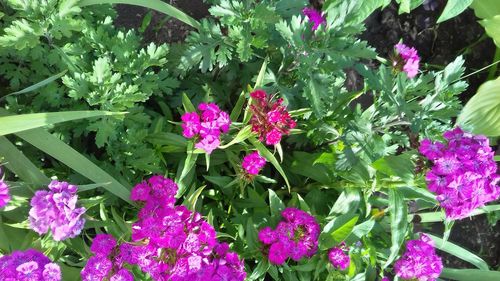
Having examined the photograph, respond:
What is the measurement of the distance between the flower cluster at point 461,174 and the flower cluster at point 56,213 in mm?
917

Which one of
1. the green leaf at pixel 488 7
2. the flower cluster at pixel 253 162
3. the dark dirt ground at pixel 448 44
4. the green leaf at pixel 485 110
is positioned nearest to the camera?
the flower cluster at pixel 253 162

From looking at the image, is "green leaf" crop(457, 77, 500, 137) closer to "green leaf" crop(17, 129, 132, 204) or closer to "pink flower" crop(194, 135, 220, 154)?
"pink flower" crop(194, 135, 220, 154)

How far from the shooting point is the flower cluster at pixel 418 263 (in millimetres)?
1421

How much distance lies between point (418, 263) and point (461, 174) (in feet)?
1.11

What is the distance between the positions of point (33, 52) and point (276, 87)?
716mm

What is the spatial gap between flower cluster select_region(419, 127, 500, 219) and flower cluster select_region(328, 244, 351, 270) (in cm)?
32

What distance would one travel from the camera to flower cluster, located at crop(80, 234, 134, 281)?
3.58ft

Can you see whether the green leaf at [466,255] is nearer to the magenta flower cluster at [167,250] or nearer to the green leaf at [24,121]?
the magenta flower cluster at [167,250]

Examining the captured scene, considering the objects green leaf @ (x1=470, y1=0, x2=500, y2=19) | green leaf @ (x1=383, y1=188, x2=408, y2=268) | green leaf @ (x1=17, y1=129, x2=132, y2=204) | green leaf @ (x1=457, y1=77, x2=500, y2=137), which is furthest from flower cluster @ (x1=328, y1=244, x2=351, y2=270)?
green leaf @ (x1=470, y1=0, x2=500, y2=19)

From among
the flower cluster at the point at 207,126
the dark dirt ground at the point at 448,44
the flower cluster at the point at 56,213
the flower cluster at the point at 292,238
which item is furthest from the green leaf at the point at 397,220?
the dark dirt ground at the point at 448,44

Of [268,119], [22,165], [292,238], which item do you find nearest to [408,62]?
[268,119]

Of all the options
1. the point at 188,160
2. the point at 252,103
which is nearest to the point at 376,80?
the point at 252,103

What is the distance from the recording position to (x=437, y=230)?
2.44 meters

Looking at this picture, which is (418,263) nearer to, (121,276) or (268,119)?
(268,119)
